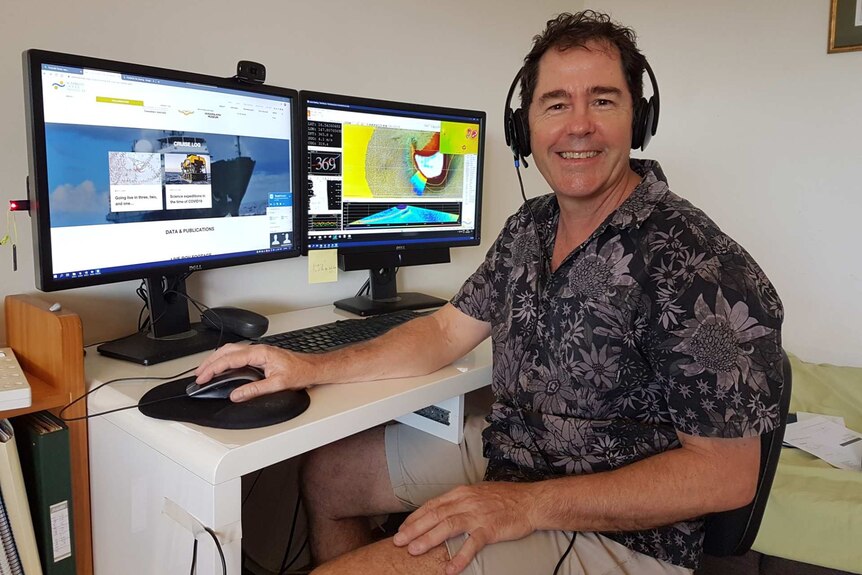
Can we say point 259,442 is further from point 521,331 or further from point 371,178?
point 371,178

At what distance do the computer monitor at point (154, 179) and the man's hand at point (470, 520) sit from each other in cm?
56

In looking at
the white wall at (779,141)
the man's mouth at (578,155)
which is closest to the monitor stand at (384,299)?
the man's mouth at (578,155)

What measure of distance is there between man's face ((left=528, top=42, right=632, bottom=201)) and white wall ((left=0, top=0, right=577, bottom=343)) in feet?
2.28

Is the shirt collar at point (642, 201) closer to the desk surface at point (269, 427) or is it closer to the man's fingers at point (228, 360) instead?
the desk surface at point (269, 427)

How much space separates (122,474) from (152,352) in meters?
0.23

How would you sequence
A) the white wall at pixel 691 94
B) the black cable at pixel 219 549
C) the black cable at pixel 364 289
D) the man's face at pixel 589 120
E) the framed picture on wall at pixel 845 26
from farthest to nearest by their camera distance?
the framed picture on wall at pixel 845 26 < the black cable at pixel 364 289 < the white wall at pixel 691 94 < the man's face at pixel 589 120 < the black cable at pixel 219 549

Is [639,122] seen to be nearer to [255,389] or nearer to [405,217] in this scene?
[405,217]

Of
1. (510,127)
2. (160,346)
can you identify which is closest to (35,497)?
(160,346)

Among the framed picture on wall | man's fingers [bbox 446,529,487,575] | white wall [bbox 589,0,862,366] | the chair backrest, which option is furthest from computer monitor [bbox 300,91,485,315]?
the framed picture on wall

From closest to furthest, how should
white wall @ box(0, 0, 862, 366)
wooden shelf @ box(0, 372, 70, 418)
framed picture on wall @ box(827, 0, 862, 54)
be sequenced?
1. wooden shelf @ box(0, 372, 70, 418)
2. white wall @ box(0, 0, 862, 366)
3. framed picture on wall @ box(827, 0, 862, 54)

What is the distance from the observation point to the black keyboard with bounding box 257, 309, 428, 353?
3.94 ft

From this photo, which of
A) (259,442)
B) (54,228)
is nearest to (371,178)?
(54,228)

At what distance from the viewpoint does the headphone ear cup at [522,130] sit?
1.25 m

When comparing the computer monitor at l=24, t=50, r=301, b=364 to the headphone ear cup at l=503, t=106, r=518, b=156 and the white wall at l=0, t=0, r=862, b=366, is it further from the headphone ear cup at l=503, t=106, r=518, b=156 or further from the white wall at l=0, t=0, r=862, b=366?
the headphone ear cup at l=503, t=106, r=518, b=156
